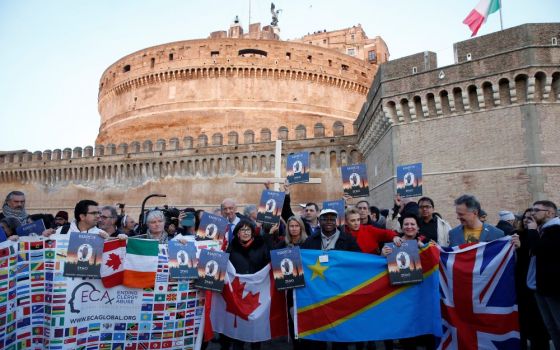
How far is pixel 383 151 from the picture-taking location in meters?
15.0

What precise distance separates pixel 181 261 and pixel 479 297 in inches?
129

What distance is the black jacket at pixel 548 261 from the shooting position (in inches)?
143

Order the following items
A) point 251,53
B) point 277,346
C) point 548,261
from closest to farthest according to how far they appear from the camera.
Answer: point 548,261 < point 277,346 < point 251,53

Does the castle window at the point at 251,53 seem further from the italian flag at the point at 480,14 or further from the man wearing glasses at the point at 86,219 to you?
the man wearing glasses at the point at 86,219

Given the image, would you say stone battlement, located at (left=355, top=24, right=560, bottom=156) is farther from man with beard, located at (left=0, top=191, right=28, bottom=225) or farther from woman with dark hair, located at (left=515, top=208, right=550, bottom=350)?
man with beard, located at (left=0, top=191, right=28, bottom=225)

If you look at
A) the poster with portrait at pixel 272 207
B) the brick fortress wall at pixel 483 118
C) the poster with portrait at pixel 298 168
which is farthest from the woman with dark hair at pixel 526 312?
the brick fortress wall at pixel 483 118

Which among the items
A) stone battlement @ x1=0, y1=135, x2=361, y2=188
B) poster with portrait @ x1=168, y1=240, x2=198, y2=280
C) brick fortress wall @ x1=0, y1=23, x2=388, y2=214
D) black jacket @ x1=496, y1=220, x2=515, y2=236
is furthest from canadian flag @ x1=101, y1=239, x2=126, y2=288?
brick fortress wall @ x1=0, y1=23, x2=388, y2=214

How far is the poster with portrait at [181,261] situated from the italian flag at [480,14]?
12.6 m

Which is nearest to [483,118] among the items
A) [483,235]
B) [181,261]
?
[483,235]

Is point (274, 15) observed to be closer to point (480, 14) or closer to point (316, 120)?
point (316, 120)

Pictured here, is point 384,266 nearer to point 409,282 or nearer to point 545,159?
point 409,282

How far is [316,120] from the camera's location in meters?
36.9

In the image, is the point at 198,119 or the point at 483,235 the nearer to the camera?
the point at 483,235

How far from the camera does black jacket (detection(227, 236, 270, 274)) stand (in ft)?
15.6
